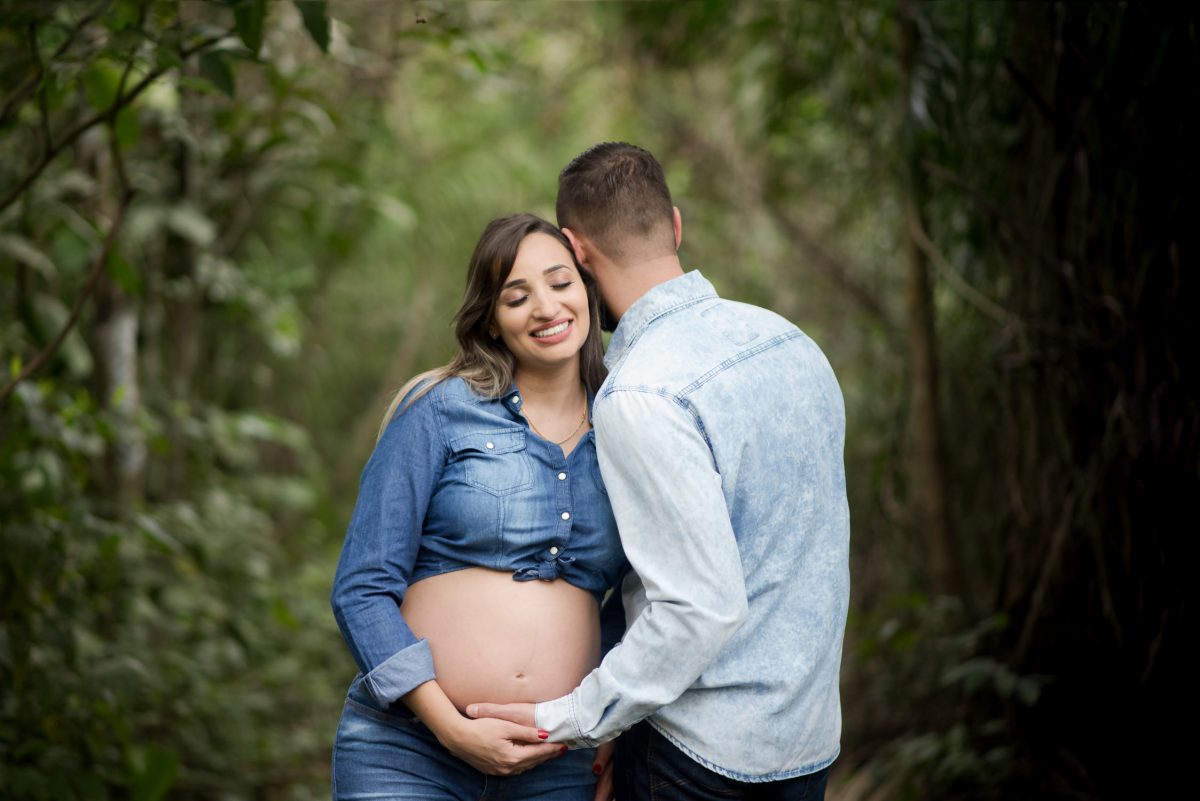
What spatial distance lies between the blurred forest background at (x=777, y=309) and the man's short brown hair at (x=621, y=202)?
0.50m

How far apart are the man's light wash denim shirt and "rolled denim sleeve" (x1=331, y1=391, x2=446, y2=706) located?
0.77ft

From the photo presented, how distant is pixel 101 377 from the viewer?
387cm

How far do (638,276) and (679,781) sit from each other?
2.63 ft

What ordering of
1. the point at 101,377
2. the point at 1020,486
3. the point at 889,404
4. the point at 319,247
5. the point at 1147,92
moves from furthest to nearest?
the point at 319,247 → the point at 889,404 → the point at 101,377 → the point at 1020,486 → the point at 1147,92

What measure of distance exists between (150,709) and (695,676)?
3068mm

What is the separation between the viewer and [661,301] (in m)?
1.83

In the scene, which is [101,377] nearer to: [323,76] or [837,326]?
[323,76]

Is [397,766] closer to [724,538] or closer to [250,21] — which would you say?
[724,538]

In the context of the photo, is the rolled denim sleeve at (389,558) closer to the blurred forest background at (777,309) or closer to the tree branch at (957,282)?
the blurred forest background at (777,309)

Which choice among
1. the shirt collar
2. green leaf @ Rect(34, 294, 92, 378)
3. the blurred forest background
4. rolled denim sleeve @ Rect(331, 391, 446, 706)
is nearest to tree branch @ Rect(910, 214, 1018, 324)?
the blurred forest background

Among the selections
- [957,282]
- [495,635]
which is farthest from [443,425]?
[957,282]

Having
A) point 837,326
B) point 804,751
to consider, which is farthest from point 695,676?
point 837,326

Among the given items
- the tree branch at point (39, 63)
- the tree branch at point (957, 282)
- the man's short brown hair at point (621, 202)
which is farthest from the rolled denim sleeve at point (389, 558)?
the tree branch at point (957, 282)

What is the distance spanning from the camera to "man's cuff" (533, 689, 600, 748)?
1.68 metres
